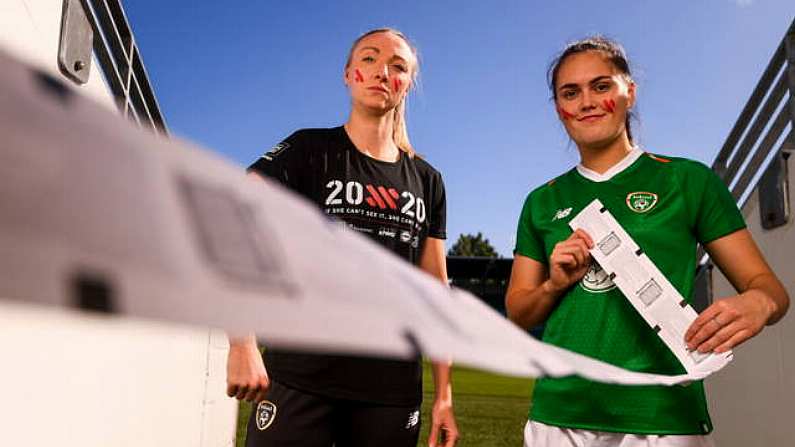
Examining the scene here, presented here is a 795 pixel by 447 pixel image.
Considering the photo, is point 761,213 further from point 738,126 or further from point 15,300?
point 15,300

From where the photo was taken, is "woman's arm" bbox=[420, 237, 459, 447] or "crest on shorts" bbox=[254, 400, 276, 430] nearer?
"crest on shorts" bbox=[254, 400, 276, 430]

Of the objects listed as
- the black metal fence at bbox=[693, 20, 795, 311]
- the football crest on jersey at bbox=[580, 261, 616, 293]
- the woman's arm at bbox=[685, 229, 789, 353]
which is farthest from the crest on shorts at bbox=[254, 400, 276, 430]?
the black metal fence at bbox=[693, 20, 795, 311]

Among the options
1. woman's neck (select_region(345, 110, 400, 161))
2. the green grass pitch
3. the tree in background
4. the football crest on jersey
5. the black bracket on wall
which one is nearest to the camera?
the football crest on jersey

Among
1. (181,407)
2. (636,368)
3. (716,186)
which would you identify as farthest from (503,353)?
(181,407)

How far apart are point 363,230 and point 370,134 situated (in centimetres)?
32

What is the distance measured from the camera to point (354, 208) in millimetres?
1579

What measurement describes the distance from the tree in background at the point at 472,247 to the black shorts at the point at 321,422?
2150 inches

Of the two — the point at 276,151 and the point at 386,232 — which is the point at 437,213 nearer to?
the point at 386,232

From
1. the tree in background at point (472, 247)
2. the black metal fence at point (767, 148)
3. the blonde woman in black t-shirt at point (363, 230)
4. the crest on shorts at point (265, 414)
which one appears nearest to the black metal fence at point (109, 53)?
the blonde woman in black t-shirt at point (363, 230)

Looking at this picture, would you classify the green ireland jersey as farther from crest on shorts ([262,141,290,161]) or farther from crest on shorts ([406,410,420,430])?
crest on shorts ([262,141,290,161])

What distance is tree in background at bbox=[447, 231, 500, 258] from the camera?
56.1m

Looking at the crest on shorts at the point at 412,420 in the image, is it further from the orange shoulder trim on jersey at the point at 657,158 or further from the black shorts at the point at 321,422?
the orange shoulder trim on jersey at the point at 657,158

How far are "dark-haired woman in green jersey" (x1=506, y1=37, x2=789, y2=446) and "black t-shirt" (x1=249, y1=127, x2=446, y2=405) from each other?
12.5 inches

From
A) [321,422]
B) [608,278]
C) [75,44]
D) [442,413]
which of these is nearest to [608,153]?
[608,278]
